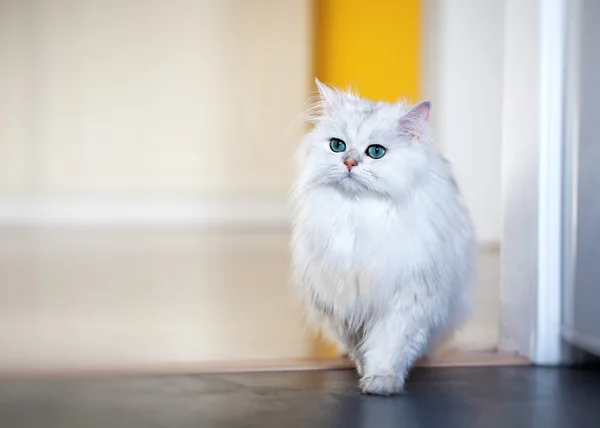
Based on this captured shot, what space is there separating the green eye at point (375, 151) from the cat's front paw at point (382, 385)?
39 cm

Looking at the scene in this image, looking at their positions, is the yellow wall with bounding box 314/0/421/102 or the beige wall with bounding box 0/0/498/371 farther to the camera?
the beige wall with bounding box 0/0/498/371

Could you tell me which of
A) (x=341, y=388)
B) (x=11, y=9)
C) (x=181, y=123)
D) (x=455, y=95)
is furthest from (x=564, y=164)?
(x=11, y=9)

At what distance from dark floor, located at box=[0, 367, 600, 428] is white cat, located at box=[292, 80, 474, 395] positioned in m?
0.09

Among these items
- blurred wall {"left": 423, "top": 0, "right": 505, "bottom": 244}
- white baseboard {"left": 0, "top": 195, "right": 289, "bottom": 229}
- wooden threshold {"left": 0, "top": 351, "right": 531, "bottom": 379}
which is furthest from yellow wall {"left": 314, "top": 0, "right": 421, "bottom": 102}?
wooden threshold {"left": 0, "top": 351, "right": 531, "bottom": 379}

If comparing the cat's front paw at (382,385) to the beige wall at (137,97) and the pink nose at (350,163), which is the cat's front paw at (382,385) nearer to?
the pink nose at (350,163)

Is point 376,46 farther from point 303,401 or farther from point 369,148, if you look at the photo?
point 303,401

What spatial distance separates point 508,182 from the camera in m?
1.70

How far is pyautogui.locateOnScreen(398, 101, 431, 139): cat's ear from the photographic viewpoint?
1333 mm

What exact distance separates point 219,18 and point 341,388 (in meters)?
2.24

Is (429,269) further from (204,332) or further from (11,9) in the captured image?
(11,9)

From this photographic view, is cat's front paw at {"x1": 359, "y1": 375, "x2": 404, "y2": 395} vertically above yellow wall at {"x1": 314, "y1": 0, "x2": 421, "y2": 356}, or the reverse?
yellow wall at {"x1": 314, "y1": 0, "x2": 421, "y2": 356}

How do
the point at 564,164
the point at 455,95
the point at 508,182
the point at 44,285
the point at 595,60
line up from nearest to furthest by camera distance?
the point at 595,60, the point at 564,164, the point at 508,182, the point at 455,95, the point at 44,285

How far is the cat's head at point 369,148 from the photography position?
1291mm

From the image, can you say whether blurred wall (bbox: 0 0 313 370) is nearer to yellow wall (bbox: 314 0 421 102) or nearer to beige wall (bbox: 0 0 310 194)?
beige wall (bbox: 0 0 310 194)
